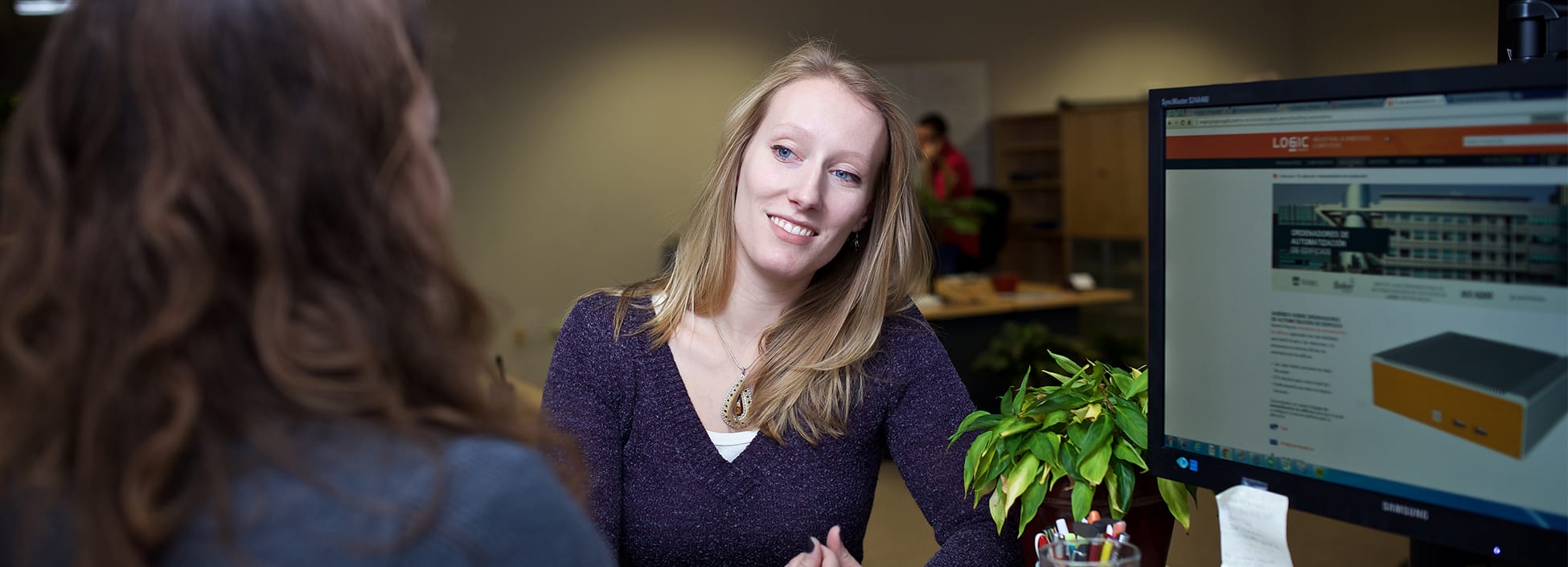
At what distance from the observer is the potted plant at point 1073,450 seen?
1.15 meters

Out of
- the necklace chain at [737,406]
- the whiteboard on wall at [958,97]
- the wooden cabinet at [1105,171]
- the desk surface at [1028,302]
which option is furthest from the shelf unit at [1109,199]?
the necklace chain at [737,406]

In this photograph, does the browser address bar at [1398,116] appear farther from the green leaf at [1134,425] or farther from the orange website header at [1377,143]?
the green leaf at [1134,425]

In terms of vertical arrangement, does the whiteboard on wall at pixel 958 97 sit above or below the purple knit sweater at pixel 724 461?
above

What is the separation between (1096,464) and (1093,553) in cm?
11

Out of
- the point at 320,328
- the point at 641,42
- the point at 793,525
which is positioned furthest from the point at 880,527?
the point at 641,42

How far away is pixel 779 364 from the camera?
1530 mm

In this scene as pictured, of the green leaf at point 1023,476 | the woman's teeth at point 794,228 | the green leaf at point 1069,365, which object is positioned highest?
the woman's teeth at point 794,228

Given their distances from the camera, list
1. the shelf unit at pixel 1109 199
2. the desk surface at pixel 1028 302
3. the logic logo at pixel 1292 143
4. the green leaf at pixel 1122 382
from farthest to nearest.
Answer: the shelf unit at pixel 1109 199 → the desk surface at pixel 1028 302 → the green leaf at pixel 1122 382 → the logic logo at pixel 1292 143

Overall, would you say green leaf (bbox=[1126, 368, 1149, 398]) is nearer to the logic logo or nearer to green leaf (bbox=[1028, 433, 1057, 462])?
green leaf (bbox=[1028, 433, 1057, 462])

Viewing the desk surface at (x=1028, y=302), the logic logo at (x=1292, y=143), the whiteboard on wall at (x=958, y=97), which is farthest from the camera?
the whiteboard on wall at (x=958, y=97)

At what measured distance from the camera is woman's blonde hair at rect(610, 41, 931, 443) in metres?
1.51

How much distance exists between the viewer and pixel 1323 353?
0.97 metres

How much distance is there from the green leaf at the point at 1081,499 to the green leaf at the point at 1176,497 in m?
0.08

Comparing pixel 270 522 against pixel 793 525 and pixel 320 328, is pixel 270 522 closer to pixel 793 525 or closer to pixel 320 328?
pixel 320 328
